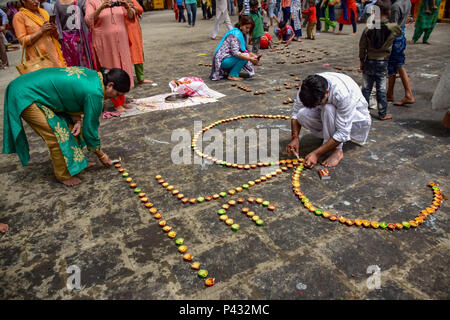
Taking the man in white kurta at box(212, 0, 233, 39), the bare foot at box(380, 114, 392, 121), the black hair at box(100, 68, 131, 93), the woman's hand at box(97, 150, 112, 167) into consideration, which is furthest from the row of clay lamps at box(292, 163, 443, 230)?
the man in white kurta at box(212, 0, 233, 39)

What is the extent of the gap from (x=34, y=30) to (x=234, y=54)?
3.40 meters

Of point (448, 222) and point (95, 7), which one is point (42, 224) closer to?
point (448, 222)

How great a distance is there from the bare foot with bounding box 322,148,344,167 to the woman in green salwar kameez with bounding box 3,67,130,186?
2.16 m

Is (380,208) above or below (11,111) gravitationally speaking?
below

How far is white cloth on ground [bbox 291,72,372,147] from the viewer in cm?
294

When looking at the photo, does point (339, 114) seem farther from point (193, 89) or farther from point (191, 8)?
point (191, 8)

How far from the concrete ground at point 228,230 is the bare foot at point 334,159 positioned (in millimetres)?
86

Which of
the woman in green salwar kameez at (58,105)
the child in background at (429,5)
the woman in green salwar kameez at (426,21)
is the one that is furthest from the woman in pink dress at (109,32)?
the child in background at (429,5)

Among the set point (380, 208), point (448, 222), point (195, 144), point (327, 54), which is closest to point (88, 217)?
point (195, 144)

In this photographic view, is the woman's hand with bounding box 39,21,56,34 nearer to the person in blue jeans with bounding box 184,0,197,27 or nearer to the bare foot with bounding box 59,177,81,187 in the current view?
the bare foot with bounding box 59,177,81,187

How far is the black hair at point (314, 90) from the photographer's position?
9.02 ft

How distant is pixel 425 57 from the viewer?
720 cm

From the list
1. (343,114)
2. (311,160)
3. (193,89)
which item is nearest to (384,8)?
(343,114)

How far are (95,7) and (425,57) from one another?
7.18 meters
